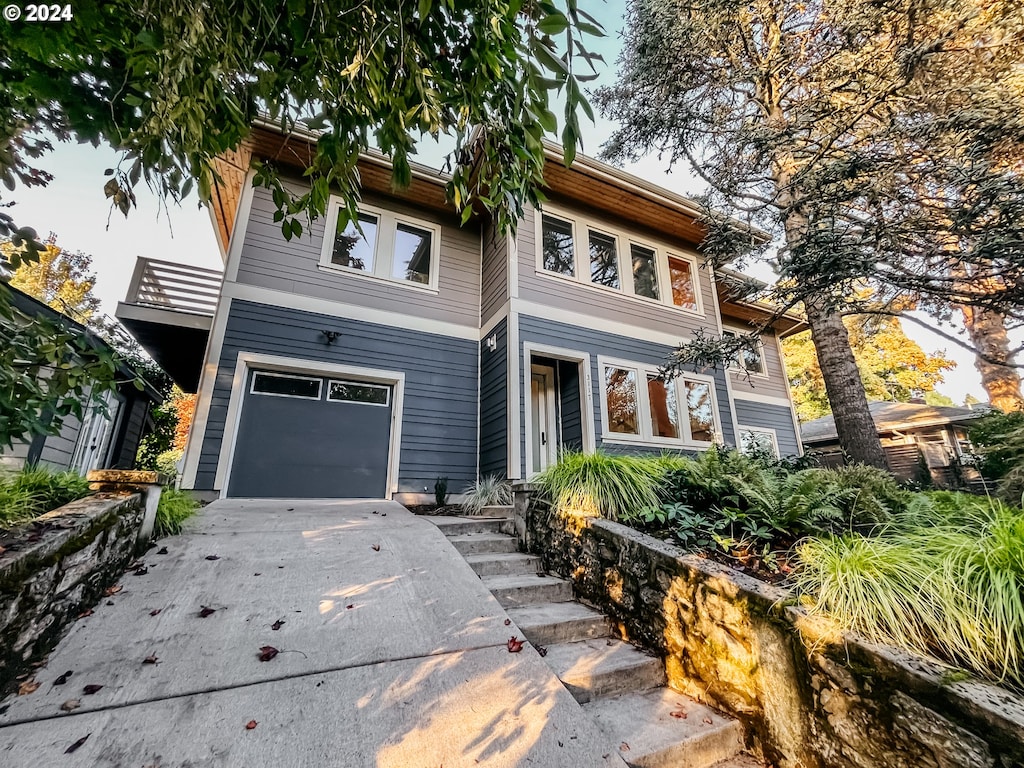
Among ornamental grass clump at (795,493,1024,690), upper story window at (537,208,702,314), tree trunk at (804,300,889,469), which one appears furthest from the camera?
upper story window at (537,208,702,314)

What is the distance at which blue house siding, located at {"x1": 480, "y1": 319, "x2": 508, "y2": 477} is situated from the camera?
5.96 metres

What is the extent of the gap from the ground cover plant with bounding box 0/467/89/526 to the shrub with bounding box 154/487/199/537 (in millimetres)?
574

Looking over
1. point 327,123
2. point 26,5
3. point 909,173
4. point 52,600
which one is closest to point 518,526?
point 52,600

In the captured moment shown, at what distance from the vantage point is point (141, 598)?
231cm

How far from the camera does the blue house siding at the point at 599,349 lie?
6.17 metres

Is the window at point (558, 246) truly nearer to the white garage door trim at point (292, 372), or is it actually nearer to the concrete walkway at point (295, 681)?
the white garage door trim at point (292, 372)

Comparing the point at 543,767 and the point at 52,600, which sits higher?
the point at 52,600

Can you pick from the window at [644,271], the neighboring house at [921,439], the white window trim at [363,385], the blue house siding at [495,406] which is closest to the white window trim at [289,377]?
the white window trim at [363,385]

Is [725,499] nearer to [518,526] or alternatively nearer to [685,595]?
[685,595]

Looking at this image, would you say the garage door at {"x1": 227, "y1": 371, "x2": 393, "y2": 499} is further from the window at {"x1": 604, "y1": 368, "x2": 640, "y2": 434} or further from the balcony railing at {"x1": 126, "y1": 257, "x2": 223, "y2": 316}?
the window at {"x1": 604, "y1": 368, "x2": 640, "y2": 434}

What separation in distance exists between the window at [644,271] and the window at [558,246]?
1389mm

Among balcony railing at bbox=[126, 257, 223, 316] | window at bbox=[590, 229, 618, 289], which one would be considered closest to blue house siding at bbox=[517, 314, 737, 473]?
window at bbox=[590, 229, 618, 289]

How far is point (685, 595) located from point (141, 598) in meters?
3.11

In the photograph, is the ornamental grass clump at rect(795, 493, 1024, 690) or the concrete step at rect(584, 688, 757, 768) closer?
the ornamental grass clump at rect(795, 493, 1024, 690)
